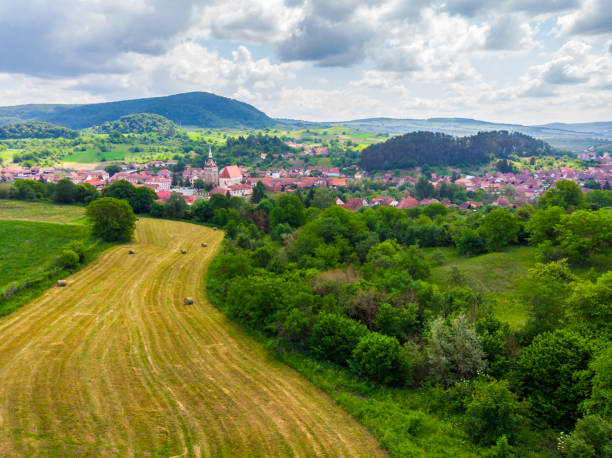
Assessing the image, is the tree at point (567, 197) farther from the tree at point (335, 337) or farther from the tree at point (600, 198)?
the tree at point (335, 337)

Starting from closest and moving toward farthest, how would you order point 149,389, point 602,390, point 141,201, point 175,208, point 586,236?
point 602,390 → point 149,389 → point 586,236 → point 175,208 → point 141,201

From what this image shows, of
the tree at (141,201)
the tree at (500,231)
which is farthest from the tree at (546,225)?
the tree at (141,201)

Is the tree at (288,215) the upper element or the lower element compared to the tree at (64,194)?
lower

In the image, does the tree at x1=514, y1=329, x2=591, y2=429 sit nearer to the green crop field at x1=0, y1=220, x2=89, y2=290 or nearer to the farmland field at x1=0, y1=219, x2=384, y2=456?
the farmland field at x1=0, y1=219, x2=384, y2=456

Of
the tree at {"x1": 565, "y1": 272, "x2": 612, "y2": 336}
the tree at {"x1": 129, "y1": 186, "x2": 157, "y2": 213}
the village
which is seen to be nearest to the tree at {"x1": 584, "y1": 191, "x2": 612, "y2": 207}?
the village

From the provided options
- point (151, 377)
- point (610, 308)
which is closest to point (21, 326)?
point (151, 377)

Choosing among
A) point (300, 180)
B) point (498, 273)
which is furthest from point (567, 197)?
point (300, 180)

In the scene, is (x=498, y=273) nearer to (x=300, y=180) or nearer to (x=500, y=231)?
(x=500, y=231)
